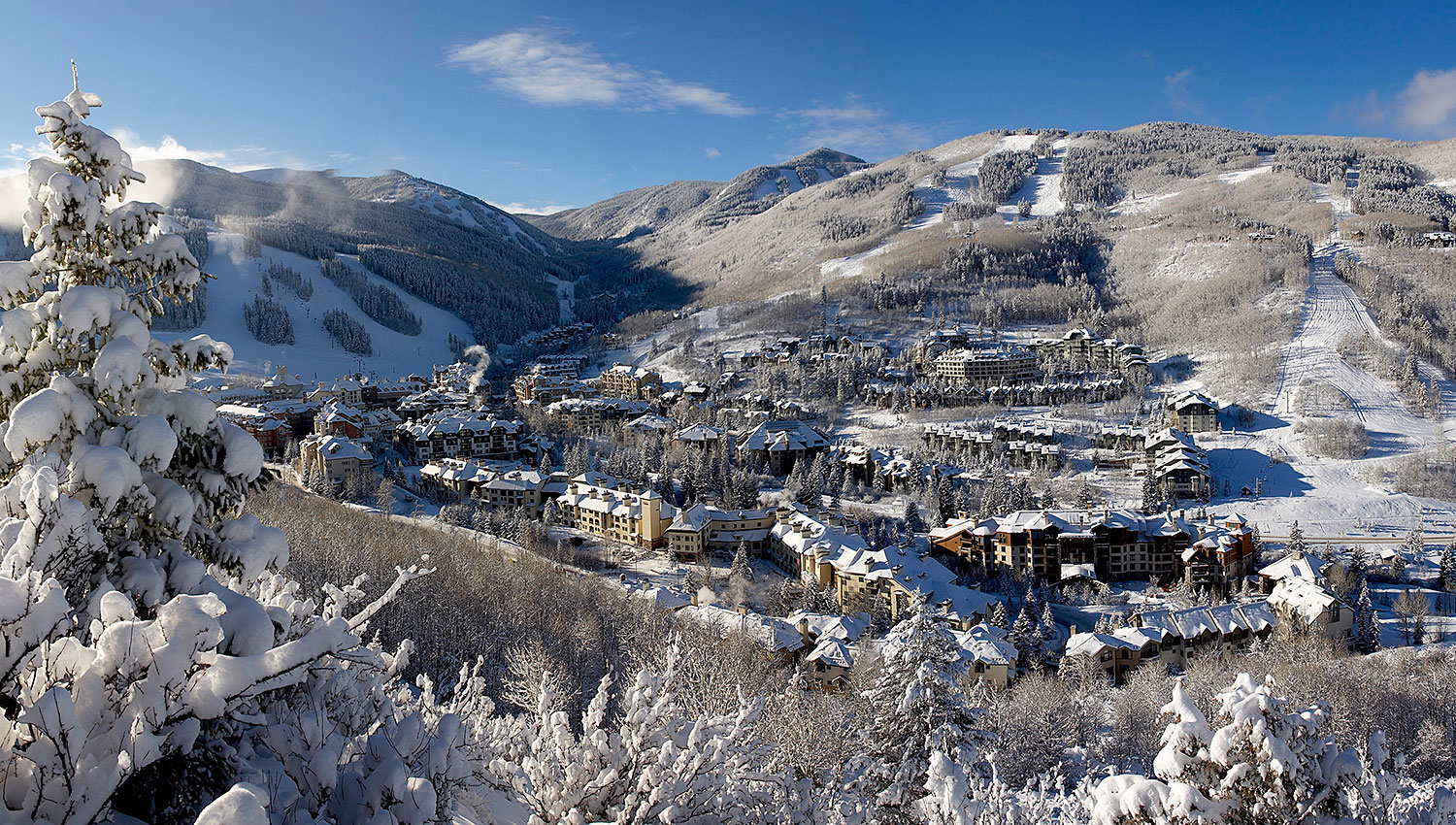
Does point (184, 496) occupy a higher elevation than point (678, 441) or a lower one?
higher

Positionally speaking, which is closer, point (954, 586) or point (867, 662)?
point (867, 662)

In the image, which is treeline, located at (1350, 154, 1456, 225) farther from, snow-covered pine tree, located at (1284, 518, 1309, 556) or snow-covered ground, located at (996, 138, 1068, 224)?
snow-covered pine tree, located at (1284, 518, 1309, 556)

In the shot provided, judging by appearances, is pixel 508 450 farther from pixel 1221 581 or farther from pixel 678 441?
pixel 1221 581

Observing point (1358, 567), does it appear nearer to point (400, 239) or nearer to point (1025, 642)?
point (1025, 642)

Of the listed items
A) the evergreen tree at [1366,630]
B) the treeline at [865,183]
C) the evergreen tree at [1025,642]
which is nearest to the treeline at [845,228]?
the treeline at [865,183]

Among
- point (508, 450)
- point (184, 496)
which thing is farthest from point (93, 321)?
point (508, 450)

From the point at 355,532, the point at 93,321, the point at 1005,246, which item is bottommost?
the point at 355,532

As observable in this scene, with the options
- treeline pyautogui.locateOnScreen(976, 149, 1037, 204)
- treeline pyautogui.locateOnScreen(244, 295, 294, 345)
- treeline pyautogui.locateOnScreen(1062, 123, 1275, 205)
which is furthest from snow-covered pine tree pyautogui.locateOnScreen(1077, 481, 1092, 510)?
treeline pyautogui.locateOnScreen(976, 149, 1037, 204)
